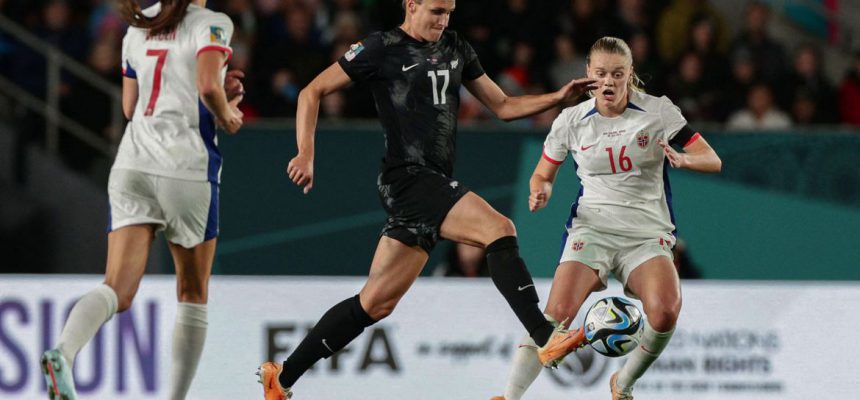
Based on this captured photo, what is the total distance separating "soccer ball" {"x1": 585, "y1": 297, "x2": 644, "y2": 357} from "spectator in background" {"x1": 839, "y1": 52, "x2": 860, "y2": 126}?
20.1 ft

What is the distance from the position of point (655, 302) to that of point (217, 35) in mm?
2300

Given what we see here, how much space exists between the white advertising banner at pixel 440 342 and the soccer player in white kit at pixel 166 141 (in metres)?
2.33

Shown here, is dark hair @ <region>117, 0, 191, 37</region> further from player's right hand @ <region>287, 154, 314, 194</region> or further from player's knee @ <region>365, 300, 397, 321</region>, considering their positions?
player's knee @ <region>365, 300, 397, 321</region>

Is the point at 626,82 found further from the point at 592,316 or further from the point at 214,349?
the point at 214,349

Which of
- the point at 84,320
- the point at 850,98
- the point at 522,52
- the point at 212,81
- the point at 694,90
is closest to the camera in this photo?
the point at 84,320

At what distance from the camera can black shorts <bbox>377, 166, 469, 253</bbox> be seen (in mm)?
5992

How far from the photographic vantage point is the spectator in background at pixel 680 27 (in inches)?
452

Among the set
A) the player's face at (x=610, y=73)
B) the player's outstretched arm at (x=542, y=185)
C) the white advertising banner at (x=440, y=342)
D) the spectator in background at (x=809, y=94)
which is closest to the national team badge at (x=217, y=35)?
the player's outstretched arm at (x=542, y=185)

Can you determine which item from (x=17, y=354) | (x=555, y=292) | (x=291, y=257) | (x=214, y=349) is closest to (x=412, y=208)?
(x=555, y=292)

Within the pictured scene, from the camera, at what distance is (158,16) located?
5395 millimetres

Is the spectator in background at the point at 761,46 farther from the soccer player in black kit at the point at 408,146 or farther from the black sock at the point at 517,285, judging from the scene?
the black sock at the point at 517,285

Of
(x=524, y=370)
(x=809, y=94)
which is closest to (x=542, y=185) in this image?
(x=524, y=370)

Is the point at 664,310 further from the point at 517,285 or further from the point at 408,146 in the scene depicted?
the point at 408,146

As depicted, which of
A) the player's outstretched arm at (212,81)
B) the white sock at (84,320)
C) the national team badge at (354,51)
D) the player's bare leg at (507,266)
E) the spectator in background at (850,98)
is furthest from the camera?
the spectator in background at (850,98)
